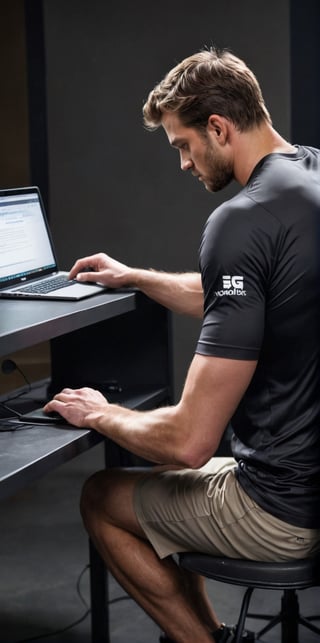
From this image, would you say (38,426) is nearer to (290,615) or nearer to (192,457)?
(192,457)

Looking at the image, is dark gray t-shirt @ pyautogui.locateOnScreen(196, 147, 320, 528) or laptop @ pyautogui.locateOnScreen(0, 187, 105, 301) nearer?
dark gray t-shirt @ pyautogui.locateOnScreen(196, 147, 320, 528)

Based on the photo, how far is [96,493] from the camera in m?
2.11

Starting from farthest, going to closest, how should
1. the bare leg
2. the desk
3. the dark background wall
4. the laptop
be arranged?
the dark background wall → the laptop → the desk → the bare leg

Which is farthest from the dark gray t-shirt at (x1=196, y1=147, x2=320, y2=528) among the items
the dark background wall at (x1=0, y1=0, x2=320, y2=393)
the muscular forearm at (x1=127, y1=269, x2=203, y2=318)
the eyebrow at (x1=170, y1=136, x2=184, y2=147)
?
the dark background wall at (x1=0, y1=0, x2=320, y2=393)

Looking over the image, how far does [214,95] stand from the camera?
79.5 inches

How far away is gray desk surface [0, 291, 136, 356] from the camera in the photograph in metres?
1.92

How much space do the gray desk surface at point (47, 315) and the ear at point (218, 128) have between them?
472mm

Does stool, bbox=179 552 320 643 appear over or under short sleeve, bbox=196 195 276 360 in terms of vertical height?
under

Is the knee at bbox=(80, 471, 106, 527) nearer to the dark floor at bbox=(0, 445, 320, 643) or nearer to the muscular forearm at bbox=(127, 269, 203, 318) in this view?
the muscular forearm at bbox=(127, 269, 203, 318)

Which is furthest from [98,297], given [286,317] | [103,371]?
[286,317]

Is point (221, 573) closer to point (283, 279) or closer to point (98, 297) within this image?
point (283, 279)

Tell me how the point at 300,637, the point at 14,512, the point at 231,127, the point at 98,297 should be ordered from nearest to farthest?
the point at 231,127
the point at 98,297
the point at 300,637
the point at 14,512

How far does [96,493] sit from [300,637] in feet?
2.77

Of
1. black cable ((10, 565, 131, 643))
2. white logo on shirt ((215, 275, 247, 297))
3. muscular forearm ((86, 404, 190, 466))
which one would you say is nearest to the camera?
white logo on shirt ((215, 275, 247, 297))
